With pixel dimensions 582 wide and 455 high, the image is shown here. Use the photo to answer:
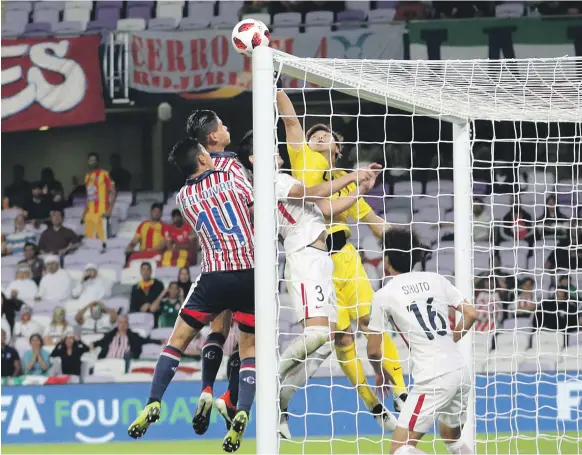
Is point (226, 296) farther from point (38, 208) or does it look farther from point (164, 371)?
point (38, 208)

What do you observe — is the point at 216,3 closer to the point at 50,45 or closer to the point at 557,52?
the point at 50,45

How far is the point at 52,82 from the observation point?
43.4ft

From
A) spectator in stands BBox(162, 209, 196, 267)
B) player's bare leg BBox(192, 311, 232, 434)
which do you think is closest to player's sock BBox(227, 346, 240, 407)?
player's bare leg BBox(192, 311, 232, 434)

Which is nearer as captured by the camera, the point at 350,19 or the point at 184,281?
the point at 184,281

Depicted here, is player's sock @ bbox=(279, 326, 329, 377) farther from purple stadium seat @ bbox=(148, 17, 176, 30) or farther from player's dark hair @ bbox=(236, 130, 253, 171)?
purple stadium seat @ bbox=(148, 17, 176, 30)

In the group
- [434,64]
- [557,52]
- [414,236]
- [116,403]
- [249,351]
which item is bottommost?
[116,403]

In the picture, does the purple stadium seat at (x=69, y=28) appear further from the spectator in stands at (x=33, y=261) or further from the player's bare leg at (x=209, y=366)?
the player's bare leg at (x=209, y=366)

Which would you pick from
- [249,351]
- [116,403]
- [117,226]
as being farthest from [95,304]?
[249,351]

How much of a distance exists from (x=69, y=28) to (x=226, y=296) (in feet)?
26.9

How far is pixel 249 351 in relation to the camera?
6141 mm

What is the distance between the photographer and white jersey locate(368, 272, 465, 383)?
18.8ft

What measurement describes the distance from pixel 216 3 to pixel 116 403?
17.8 feet

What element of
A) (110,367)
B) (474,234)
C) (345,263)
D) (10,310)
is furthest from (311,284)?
(10,310)

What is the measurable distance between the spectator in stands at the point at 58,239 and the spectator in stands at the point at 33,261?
0.09 m
